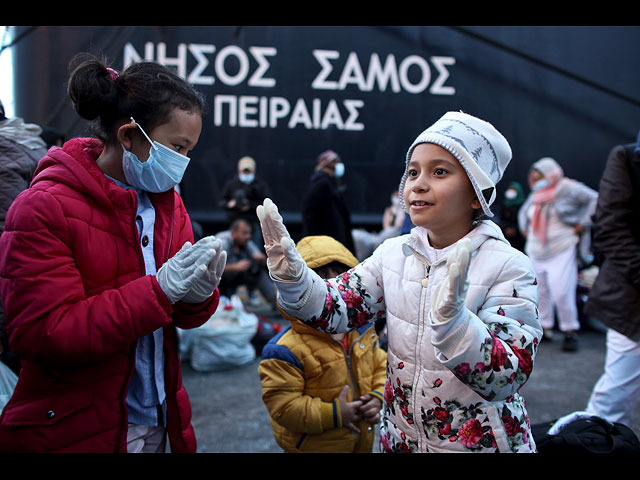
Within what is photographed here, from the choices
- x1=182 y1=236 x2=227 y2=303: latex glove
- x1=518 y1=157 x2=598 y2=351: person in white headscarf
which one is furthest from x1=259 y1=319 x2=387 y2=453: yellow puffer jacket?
x1=518 y1=157 x2=598 y2=351: person in white headscarf

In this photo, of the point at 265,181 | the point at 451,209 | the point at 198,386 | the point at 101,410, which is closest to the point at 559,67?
the point at 265,181

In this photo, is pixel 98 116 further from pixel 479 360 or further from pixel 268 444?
pixel 268 444

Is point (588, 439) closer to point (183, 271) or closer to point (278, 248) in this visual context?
point (278, 248)

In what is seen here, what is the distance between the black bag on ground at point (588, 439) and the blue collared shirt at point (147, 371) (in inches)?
58.9

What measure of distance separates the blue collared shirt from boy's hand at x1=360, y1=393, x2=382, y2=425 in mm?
723

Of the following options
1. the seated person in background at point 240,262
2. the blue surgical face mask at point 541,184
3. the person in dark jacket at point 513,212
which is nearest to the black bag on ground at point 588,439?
the seated person in background at point 240,262

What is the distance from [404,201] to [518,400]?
637 millimetres

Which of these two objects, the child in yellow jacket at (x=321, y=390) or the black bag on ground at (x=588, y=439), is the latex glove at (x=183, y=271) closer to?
the child in yellow jacket at (x=321, y=390)

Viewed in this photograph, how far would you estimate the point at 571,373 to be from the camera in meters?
4.45

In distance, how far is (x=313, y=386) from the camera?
192 centimetres

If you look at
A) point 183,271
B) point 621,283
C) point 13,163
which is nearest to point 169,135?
point 183,271

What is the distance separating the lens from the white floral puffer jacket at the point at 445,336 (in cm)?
117

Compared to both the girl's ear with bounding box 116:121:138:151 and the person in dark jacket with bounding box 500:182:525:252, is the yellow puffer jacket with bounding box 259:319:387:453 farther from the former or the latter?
the person in dark jacket with bounding box 500:182:525:252

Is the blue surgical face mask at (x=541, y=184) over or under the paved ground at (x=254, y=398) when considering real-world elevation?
over
